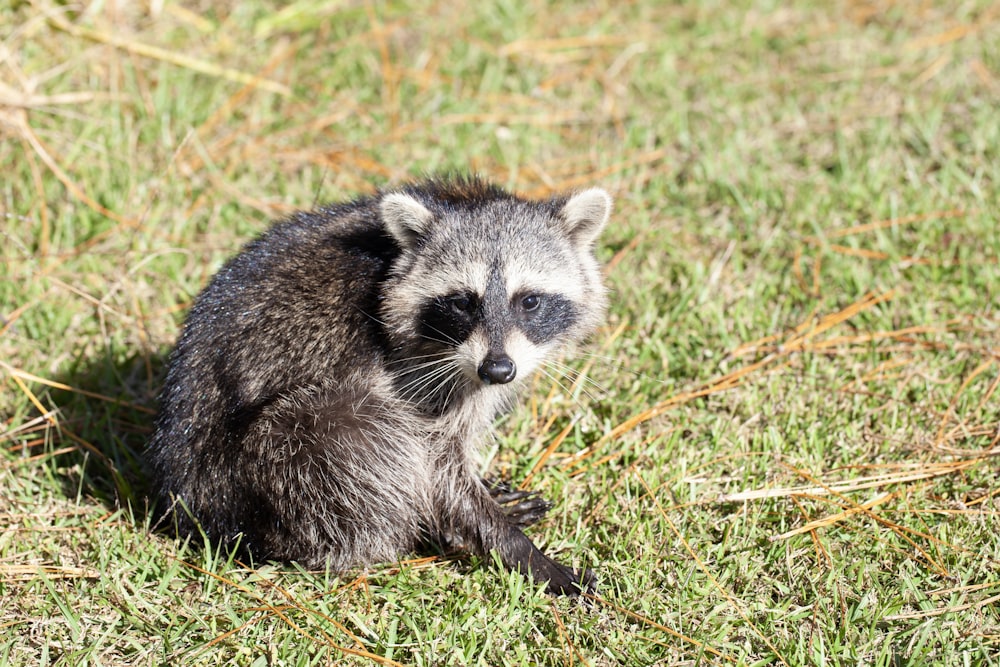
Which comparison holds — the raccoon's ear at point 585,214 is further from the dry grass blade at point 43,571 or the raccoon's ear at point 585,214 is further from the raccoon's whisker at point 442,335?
the dry grass blade at point 43,571

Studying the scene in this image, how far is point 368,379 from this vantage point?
3844 mm

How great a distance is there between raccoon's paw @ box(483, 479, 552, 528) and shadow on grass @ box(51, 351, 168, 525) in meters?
1.39

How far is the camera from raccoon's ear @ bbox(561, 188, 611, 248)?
390 centimetres

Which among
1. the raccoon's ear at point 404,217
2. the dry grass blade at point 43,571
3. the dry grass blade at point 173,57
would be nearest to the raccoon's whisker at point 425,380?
the raccoon's ear at point 404,217

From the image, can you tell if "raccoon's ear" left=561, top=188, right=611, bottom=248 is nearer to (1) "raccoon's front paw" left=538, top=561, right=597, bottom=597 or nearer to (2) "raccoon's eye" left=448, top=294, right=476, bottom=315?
(2) "raccoon's eye" left=448, top=294, right=476, bottom=315

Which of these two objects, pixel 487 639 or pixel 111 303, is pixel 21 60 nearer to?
pixel 111 303

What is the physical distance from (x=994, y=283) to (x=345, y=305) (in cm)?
317

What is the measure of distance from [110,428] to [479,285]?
1915 millimetres

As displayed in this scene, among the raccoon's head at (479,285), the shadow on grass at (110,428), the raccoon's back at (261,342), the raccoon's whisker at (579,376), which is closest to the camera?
the raccoon's head at (479,285)

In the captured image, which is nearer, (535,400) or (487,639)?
(487,639)

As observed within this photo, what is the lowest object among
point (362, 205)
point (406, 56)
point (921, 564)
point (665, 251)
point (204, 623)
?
point (204, 623)

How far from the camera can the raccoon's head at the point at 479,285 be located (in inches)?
144

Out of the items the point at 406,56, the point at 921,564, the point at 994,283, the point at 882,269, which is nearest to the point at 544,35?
the point at 406,56

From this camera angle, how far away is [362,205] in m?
4.18
